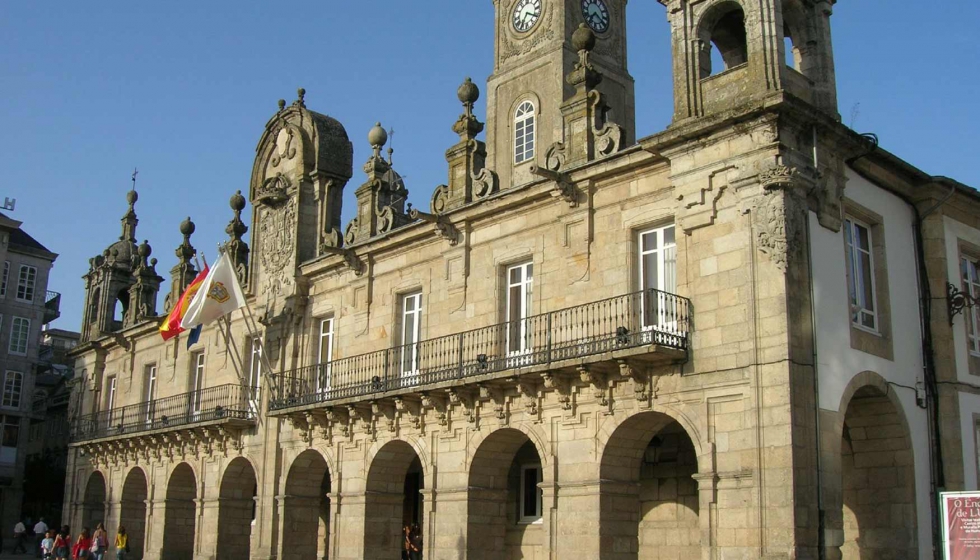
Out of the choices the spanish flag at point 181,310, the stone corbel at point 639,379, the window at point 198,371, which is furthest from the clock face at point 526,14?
the window at point 198,371

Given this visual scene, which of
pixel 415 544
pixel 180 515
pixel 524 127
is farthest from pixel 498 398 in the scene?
pixel 180 515

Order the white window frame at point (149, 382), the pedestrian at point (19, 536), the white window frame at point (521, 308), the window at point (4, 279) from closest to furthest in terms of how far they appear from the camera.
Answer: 1. the white window frame at point (521, 308)
2. the white window frame at point (149, 382)
3. the pedestrian at point (19, 536)
4. the window at point (4, 279)

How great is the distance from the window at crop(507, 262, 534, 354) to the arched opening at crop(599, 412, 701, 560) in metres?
2.54

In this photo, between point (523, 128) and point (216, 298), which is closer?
point (216, 298)

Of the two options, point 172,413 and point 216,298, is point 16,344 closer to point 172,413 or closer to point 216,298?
point 172,413

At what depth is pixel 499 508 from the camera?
1822cm

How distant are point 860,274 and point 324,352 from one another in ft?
38.3

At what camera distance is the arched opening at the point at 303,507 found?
72.4 ft

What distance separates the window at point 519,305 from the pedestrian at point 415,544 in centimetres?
507

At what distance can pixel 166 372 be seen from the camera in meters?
28.5

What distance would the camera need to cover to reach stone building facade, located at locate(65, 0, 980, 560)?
14164mm

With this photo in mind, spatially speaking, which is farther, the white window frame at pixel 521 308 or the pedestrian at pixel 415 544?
the pedestrian at pixel 415 544

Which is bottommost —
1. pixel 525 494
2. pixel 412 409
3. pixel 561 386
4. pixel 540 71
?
pixel 525 494

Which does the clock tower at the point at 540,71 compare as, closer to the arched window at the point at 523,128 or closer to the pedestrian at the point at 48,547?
the arched window at the point at 523,128
